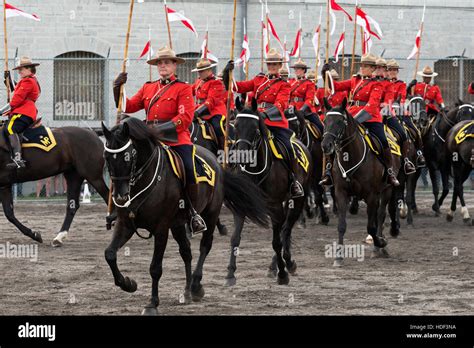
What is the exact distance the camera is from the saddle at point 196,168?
1073 centimetres

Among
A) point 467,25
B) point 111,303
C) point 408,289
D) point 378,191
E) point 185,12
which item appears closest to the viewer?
point 111,303

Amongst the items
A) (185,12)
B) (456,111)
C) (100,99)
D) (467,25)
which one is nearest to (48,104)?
(100,99)

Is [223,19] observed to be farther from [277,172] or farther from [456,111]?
[277,172]

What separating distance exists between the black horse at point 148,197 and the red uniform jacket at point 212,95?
20.5ft

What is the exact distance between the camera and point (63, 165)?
1659 centimetres

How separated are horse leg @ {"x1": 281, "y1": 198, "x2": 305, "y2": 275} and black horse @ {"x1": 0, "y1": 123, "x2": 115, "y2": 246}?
3.93 m

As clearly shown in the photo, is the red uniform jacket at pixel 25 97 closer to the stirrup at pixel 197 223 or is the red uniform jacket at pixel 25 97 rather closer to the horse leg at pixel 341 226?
the horse leg at pixel 341 226

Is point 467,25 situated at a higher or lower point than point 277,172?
higher

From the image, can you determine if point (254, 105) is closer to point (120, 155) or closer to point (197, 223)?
point (197, 223)

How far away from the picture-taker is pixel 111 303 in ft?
35.9

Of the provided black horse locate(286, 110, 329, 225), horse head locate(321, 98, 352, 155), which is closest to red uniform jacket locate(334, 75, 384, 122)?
horse head locate(321, 98, 352, 155)

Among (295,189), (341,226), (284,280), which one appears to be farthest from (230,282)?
(341,226)

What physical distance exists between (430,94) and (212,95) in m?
5.69
